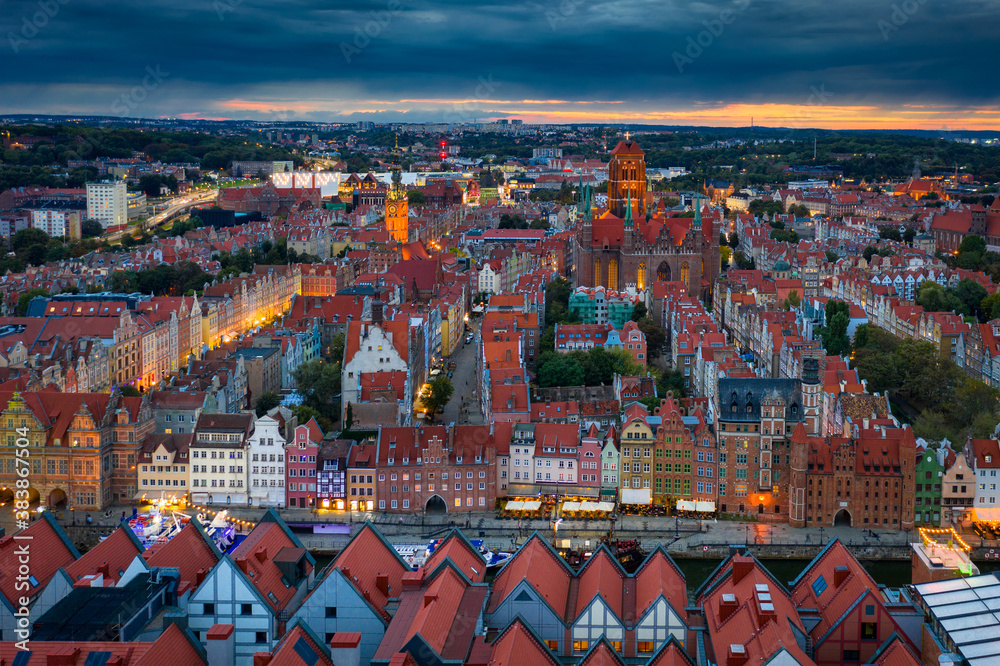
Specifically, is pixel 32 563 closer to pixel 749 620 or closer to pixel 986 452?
pixel 749 620

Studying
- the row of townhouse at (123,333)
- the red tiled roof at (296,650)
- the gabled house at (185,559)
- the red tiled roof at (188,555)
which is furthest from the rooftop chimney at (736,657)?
the row of townhouse at (123,333)

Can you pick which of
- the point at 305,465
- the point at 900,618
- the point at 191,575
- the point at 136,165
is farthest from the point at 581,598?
the point at 136,165

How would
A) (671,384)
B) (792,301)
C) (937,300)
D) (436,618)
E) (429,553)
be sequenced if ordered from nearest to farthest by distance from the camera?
(436,618), (429,553), (671,384), (792,301), (937,300)

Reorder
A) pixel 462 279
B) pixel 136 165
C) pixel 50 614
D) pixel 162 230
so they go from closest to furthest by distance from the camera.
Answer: pixel 50 614, pixel 462 279, pixel 162 230, pixel 136 165

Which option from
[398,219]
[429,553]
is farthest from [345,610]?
[398,219]

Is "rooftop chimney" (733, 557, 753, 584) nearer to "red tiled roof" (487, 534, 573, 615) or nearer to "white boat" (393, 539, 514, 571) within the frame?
"red tiled roof" (487, 534, 573, 615)

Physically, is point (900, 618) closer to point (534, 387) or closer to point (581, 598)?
point (581, 598)
